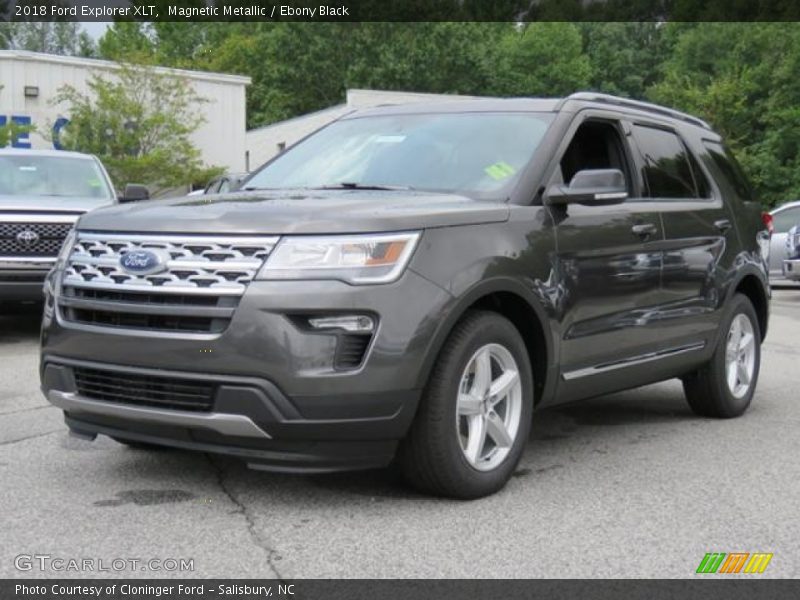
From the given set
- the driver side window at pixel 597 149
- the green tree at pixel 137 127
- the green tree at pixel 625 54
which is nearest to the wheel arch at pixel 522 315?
the driver side window at pixel 597 149

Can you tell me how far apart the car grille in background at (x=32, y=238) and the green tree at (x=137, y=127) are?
15.9m

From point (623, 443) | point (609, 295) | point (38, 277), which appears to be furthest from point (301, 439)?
point (38, 277)

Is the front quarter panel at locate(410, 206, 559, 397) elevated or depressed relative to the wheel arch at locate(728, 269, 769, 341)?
elevated

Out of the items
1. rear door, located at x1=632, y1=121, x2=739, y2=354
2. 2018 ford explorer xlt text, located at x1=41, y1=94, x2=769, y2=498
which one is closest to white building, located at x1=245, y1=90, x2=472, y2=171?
rear door, located at x1=632, y1=121, x2=739, y2=354

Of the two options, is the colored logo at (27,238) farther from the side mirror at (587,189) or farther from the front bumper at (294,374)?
the side mirror at (587,189)

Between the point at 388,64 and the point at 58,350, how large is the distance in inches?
2123

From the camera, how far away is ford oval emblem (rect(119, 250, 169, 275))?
4195 millimetres

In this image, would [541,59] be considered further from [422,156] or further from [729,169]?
[422,156]

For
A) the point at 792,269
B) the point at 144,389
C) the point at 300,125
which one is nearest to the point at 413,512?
the point at 144,389

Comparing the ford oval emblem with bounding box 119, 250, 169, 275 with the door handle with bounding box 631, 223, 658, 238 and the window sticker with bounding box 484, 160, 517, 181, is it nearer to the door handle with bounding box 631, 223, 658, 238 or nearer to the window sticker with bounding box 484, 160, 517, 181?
the window sticker with bounding box 484, 160, 517, 181

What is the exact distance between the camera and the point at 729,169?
705 centimetres

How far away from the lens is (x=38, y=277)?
963 cm

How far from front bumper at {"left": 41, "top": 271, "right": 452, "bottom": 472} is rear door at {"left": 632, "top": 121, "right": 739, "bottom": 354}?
2089 millimetres

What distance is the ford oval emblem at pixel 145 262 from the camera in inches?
165
